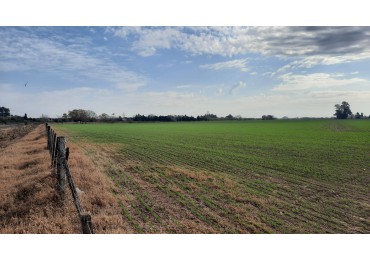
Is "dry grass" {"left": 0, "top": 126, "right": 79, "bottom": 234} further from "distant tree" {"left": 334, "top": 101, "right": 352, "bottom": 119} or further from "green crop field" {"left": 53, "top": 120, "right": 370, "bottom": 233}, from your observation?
"distant tree" {"left": 334, "top": 101, "right": 352, "bottom": 119}

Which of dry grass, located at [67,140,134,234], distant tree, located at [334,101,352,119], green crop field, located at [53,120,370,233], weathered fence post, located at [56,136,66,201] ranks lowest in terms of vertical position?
green crop field, located at [53,120,370,233]

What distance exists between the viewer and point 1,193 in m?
9.64

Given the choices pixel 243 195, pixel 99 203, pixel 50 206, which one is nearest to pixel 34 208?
pixel 50 206

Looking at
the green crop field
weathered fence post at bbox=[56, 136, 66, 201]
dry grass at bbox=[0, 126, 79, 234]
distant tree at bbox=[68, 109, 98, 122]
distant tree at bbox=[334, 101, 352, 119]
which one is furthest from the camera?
distant tree at bbox=[68, 109, 98, 122]

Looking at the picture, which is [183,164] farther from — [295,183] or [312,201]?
[312,201]

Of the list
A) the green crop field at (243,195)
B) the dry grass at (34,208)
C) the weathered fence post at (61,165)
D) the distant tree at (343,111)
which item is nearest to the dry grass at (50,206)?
the dry grass at (34,208)

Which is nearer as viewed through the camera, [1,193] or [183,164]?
[1,193]

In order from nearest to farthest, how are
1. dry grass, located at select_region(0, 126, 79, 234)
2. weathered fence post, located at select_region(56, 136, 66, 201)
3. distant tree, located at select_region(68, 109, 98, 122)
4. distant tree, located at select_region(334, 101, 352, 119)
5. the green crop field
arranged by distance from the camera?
dry grass, located at select_region(0, 126, 79, 234), the green crop field, weathered fence post, located at select_region(56, 136, 66, 201), distant tree, located at select_region(334, 101, 352, 119), distant tree, located at select_region(68, 109, 98, 122)

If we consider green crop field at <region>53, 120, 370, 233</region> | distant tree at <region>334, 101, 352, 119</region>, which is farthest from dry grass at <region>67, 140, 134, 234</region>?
distant tree at <region>334, 101, 352, 119</region>

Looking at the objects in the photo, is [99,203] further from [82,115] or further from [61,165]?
[82,115]

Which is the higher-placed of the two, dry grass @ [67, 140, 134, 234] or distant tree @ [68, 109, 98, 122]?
distant tree @ [68, 109, 98, 122]

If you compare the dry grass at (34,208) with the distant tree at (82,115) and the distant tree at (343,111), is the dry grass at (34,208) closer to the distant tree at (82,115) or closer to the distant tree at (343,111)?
the distant tree at (343,111)
